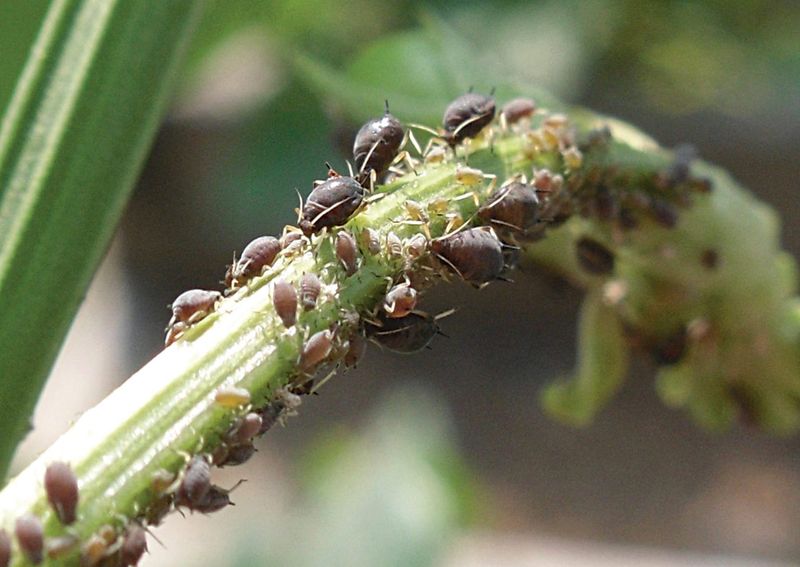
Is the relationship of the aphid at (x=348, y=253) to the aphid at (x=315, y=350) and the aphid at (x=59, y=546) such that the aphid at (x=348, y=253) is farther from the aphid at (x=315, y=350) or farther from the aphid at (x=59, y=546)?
the aphid at (x=59, y=546)

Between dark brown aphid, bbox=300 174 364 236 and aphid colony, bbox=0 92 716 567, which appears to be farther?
dark brown aphid, bbox=300 174 364 236

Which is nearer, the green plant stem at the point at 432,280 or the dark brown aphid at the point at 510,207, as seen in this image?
the green plant stem at the point at 432,280

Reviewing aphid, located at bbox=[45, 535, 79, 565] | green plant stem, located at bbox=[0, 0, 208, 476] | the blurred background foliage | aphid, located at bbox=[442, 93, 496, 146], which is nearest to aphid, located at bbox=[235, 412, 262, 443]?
aphid, located at bbox=[45, 535, 79, 565]

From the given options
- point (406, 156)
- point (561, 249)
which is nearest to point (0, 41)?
point (406, 156)

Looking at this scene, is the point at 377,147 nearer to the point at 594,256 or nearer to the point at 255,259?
the point at 255,259

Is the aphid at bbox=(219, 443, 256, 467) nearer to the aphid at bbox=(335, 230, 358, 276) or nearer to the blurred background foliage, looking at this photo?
the aphid at bbox=(335, 230, 358, 276)

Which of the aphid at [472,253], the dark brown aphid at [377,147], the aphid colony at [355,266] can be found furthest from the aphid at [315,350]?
the dark brown aphid at [377,147]
